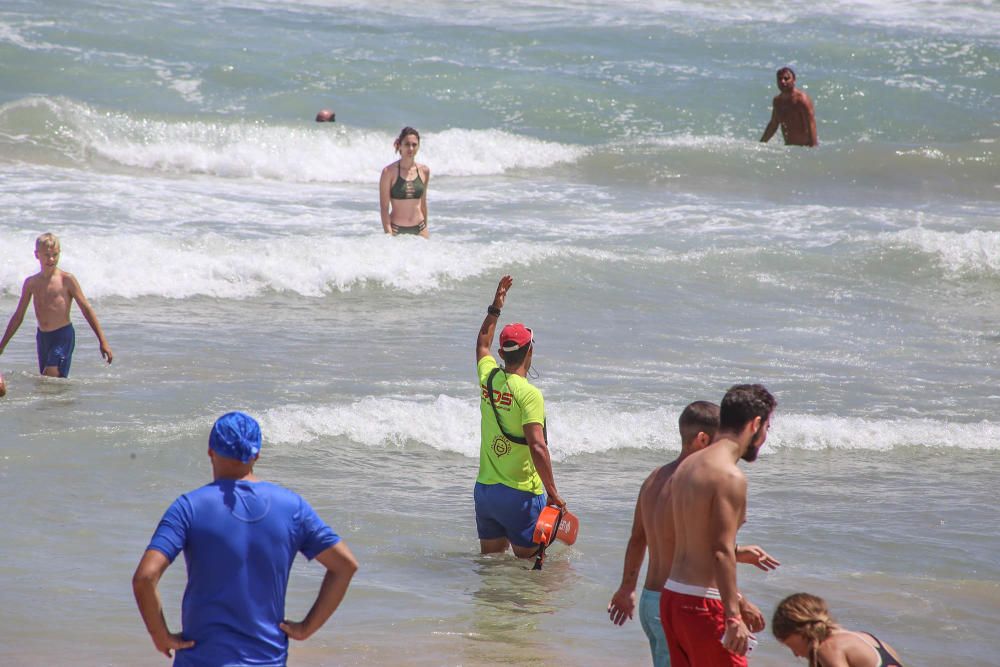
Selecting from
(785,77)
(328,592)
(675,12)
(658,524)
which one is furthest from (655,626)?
(675,12)

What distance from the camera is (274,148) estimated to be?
20.9m

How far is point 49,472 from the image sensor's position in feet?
25.4

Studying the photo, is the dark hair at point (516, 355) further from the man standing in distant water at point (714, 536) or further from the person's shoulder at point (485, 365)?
the man standing in distant water at point (714, 536)

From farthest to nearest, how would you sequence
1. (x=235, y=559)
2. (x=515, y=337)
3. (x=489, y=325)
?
1. (x=489, y=325)
2. (x=515, y=337)
3. (x=235, y=559)

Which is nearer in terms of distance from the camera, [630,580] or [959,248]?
[630,580]

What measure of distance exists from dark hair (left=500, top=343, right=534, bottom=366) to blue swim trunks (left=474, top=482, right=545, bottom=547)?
2.18ft

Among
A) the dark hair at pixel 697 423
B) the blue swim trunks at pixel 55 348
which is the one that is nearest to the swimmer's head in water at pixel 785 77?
the blue swim trunks at pixel 55 348

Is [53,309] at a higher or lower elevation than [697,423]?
lower

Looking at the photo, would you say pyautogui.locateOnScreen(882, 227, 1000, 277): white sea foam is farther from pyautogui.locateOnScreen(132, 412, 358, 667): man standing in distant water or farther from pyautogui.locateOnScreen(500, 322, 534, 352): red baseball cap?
pyautogui.locateOnScreen(132, 412, 358, 667): man standing in distant water

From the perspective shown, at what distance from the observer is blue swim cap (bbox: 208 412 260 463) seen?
3.73m

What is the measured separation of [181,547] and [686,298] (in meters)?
10.7

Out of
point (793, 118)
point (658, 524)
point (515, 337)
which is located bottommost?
point (658, 524)

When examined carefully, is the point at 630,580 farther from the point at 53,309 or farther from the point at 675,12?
the point at 675,12

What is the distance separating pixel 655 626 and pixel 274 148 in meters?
17.4
